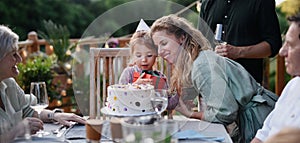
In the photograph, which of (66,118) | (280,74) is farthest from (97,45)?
(66,118)

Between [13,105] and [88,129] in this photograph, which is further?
[13,105]

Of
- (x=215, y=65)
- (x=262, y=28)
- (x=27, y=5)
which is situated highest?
(x=27, y=5)

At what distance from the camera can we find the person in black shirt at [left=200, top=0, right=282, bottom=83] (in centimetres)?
294

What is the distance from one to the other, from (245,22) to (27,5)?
6.94 meters

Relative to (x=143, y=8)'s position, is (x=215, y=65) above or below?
below

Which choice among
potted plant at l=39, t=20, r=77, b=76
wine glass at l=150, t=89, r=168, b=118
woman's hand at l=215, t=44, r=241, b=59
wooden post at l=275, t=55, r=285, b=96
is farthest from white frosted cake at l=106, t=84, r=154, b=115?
potted plant at l=39, t=20, r=77, b=76

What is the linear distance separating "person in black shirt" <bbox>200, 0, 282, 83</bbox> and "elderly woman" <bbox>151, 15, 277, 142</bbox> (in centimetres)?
46

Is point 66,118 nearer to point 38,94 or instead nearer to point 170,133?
point 38,94

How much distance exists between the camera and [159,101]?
81.7 inches

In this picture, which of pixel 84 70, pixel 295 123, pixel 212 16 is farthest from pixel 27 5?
pixel 295 123

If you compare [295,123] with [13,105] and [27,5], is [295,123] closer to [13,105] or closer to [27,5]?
[13,105]

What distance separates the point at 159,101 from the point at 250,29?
3.64 ft

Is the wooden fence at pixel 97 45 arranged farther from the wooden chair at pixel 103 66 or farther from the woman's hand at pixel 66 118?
the woman's hand at pixel 66 118

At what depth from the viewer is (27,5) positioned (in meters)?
9.34
